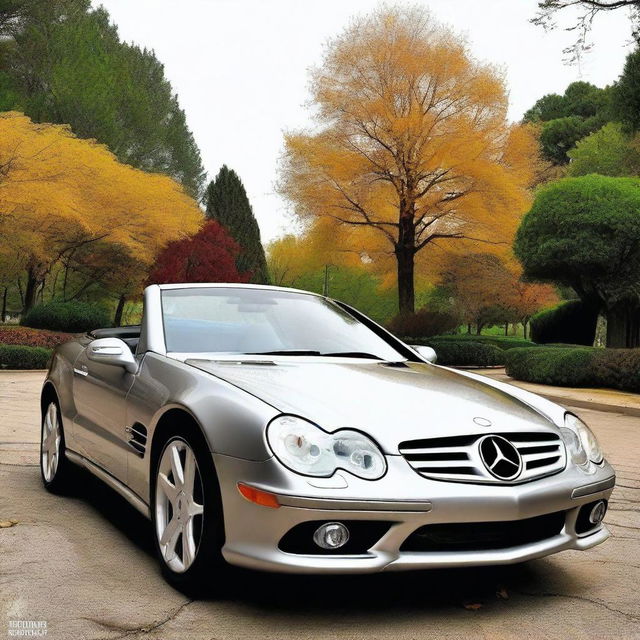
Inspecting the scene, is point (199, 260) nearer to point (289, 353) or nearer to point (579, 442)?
point (289, 353)

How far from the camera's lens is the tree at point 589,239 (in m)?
20.0

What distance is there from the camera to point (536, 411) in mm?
3957

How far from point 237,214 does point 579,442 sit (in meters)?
59.6

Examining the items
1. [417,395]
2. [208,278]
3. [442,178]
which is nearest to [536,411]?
[417,395]

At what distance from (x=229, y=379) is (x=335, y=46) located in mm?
28328

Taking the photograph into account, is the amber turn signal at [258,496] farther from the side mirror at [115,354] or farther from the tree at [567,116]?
the tree at [567,116]

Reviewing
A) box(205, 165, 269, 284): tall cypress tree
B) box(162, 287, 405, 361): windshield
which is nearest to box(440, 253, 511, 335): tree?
box(205, 165, 269, 284): tall cypress tree

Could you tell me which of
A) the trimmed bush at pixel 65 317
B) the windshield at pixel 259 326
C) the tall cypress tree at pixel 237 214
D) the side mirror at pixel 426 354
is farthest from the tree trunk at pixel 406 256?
the tall cypress tree at pixel 237 214

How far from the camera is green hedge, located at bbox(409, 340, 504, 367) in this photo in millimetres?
25562

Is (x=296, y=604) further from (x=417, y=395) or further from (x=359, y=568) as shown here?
(x=417, y=395)

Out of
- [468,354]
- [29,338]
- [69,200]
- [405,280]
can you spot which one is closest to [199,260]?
[405,280]

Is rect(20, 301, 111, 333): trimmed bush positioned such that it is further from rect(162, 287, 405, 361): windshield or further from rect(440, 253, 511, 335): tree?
rect(162, 287, 405, 361): windshield

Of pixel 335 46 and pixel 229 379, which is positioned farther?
pixel 335 46

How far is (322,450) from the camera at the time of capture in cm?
318
